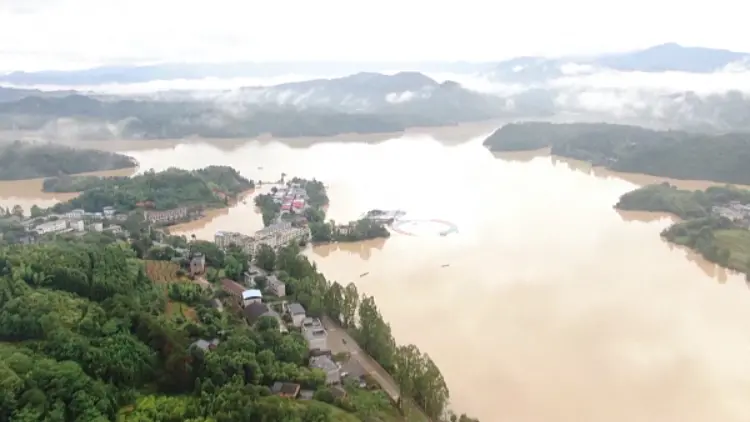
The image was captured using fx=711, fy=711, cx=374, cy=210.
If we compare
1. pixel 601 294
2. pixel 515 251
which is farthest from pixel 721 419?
pixel 515 251

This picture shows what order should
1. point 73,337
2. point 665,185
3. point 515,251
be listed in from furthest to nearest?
1. point 665,185
2. point 515,251
3. point 73,337

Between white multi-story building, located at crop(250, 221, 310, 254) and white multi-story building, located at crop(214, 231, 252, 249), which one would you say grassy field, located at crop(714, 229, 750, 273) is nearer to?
white multi-story building, located at crop(250, 221, 310, 254)

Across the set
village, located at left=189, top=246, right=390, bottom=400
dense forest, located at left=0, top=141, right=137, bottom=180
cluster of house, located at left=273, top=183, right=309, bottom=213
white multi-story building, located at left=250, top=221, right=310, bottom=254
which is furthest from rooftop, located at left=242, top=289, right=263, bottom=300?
dense forest, located at left=0, top=141, right=137, bottom=180

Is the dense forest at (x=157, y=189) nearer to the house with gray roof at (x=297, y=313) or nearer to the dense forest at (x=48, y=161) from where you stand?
the dense forest at (x=48, y=161)

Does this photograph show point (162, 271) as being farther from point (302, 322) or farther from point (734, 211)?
point (734, 211)

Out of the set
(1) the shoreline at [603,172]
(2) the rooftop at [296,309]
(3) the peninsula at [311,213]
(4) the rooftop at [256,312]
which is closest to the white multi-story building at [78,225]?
(3) the peninsula at [311,213]

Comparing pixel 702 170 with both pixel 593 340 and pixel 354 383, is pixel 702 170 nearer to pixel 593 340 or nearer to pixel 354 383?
pixel 593 340
